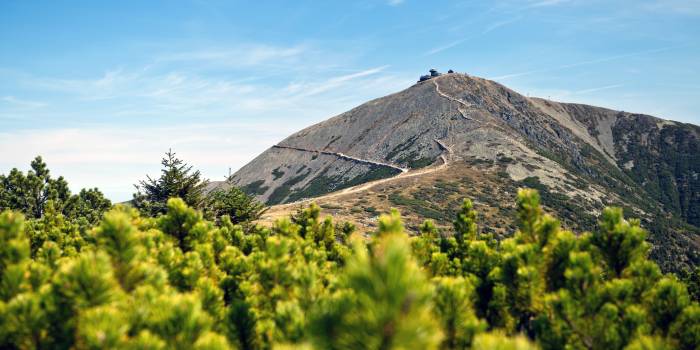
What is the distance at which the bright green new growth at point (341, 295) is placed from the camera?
5613mm

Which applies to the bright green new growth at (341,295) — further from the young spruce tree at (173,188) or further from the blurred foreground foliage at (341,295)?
the young spruce tree at (173,188)

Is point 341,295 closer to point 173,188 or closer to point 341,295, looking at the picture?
point 341,295

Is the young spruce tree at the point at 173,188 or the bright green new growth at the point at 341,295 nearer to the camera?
the bright green new growth at the point at 341,295

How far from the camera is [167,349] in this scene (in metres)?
7.05

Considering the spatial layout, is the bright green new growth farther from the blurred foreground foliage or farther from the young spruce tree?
the young spruce tree

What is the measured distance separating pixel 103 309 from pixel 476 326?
721cm

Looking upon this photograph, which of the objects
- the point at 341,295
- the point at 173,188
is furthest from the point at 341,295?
the point at 173,188

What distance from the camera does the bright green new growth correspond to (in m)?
5.61

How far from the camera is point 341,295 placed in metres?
7.29

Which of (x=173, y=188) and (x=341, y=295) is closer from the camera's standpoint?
(x=341, y=295)

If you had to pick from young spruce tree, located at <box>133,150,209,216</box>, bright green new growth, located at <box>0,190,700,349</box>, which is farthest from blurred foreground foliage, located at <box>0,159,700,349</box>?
young spruce tree, located at <box>133,150,209,216</box>

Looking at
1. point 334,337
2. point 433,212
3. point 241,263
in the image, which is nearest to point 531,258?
point 334,337

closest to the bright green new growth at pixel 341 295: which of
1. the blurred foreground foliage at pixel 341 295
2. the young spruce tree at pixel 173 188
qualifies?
the blurred foreground foliage at pixel 341 295

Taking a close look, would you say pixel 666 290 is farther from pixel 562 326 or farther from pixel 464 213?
pixel 464 213
